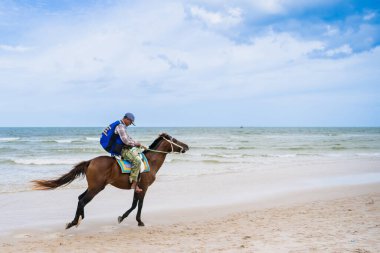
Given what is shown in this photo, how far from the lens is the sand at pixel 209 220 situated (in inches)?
231

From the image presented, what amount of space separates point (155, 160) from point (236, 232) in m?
2.53

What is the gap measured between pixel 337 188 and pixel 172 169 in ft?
28.9

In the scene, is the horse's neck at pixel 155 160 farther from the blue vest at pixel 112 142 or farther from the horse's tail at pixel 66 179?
the horse's tail at pixel 66 179

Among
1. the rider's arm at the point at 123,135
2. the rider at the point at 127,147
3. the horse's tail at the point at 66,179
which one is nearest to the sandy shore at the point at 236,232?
the horse's tail at the point at 66,179

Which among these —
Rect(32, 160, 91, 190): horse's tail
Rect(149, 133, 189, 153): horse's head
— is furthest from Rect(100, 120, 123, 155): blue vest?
Rect(149, 133, 189, 153): horse's head

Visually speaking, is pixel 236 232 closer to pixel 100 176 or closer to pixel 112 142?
pixel 100 176

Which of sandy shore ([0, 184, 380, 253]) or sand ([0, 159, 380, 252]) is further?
sand ([0, 159, 380, 252])

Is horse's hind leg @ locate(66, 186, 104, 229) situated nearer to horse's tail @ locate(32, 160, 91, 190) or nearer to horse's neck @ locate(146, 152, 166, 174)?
horse's tail @ locate(32, 160, 91, 190)

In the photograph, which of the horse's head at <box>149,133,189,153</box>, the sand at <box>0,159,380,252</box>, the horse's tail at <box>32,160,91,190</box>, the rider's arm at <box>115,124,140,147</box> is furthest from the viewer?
the horse's head at <box>149,133,189,153</box>

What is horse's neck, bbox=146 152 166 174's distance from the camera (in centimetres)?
801

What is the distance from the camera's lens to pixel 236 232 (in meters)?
6.65

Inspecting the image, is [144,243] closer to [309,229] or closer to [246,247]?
[246,247]

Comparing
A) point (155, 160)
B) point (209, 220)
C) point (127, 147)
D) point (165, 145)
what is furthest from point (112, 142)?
point (209, 220)

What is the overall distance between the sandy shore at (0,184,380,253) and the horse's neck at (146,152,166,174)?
4.13ft
